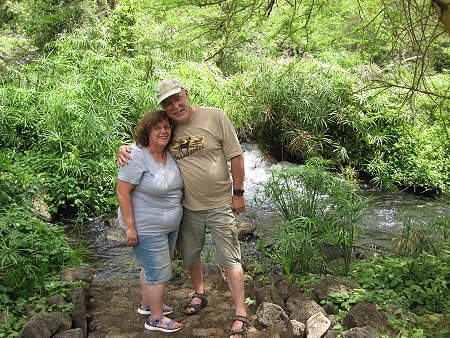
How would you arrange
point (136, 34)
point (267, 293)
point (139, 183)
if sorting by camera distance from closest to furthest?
point (139, 183) < point (267, 293) < point (136, 34)

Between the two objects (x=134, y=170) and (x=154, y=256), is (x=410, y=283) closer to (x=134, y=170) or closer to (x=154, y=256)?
(x=154, y=256)

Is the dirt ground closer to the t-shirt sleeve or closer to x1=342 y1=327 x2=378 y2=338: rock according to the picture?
x1=342 y1=327 x2=378 y2=338: rock

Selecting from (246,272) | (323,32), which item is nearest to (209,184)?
(246,272)

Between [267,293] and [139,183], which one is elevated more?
[139,183]

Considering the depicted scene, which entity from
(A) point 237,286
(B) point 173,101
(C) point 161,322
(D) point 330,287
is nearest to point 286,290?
(D) point 330,287

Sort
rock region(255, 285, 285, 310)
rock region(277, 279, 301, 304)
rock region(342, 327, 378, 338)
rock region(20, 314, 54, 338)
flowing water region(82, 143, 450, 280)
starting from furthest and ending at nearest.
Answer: flowing water region(82, 143, 450, 280), rock region(277, 279, 301, 304), rock region(255, 285, 285, 310), rock region(20, 314, 54, 338), rock region(342, 327, 378, 338)

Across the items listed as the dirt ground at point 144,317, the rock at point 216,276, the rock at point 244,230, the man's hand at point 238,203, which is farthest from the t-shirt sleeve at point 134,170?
the rock at point 244,230

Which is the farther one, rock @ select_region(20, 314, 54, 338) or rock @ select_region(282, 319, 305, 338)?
rock @ select_region(282, 319, 305, 338)

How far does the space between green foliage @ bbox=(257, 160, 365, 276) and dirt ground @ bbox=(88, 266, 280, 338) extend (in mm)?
716

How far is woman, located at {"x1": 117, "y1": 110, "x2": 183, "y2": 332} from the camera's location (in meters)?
2.86

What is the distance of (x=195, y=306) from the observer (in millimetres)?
3406

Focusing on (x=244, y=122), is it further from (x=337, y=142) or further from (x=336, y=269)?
(x=336, y=269)

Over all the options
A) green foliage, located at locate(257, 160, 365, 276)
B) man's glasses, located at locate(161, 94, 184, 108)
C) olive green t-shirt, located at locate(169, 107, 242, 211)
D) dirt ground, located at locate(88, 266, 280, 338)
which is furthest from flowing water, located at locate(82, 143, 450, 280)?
man's glasses, located at locate(161, 94, 184, 108)

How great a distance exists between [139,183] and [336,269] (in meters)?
2.11
